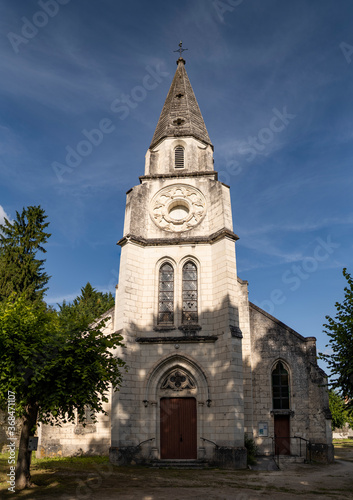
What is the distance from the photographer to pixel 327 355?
42.7 feet

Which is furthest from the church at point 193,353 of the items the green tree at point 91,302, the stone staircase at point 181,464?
the green tree at point 91,302

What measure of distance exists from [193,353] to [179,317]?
1841 millimetres

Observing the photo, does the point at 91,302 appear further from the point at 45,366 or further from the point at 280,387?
the point at 45,366

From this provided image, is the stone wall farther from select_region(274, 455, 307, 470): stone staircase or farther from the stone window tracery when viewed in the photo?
the stone window tracery

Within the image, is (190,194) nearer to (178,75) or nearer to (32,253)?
(32,253)

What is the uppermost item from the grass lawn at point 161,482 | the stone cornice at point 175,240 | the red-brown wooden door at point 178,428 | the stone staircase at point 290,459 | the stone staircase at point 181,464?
the stone cornice at point 175,240

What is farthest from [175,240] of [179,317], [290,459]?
[290,459]

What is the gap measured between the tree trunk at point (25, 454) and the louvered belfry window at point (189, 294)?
853 centimetres

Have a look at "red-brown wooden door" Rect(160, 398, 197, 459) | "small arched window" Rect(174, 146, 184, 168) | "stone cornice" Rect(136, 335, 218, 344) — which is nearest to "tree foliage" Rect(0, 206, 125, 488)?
"stone cornice" Rect(136, 335, 218, 344)

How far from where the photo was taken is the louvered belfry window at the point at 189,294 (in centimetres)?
1883

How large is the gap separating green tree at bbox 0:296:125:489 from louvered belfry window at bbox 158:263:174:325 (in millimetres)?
7173

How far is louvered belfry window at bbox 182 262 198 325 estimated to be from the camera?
18828mm

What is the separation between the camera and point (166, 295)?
1944cm

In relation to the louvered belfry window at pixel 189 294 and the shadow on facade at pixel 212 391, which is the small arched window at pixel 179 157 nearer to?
the louvered belfry window at pixel 189 294
